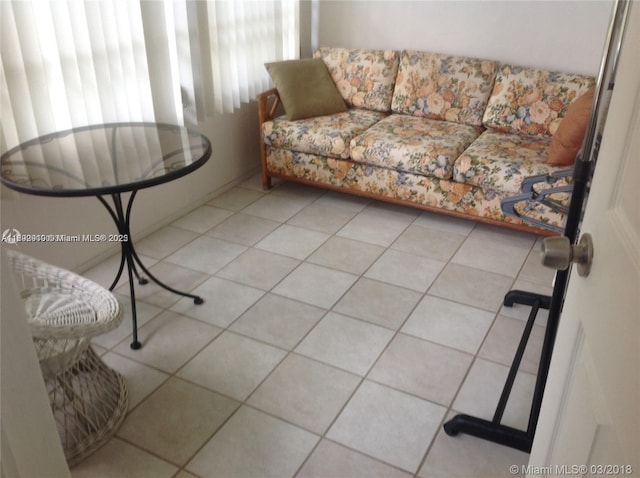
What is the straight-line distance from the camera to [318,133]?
3471mm

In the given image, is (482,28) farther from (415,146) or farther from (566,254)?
(566,254)

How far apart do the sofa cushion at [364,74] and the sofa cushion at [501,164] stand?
0.79 m

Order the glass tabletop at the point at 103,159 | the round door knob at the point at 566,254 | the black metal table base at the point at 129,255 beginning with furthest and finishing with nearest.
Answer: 1. the black metal table base at the point at 129,255
2. the glass tabletop at the point at 103,159
3. the round door knob at the point at 566,254

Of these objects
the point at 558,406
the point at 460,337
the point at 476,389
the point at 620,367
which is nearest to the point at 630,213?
the point at 620,367

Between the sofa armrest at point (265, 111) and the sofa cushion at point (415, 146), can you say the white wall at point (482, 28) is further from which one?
the sofa armrest at point (265, 111)

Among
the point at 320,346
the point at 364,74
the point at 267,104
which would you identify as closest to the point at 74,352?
the point at 320,346

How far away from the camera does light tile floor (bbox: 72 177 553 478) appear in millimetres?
1875

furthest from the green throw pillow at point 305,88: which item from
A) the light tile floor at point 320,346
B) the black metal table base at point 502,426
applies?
the black metal table base at point 502,426

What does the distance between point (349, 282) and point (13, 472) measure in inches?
76.3

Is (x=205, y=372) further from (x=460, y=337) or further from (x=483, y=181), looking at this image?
(x=483, y=181)

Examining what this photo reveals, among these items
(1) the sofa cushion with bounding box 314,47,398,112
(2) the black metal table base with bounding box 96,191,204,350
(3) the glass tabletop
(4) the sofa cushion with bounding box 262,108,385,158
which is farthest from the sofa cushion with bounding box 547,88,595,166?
(2) the black metal table base with bounding box 96,191,204,350

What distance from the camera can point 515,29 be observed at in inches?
140

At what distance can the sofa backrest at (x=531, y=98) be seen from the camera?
3.26 m

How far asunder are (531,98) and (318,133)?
121cm
